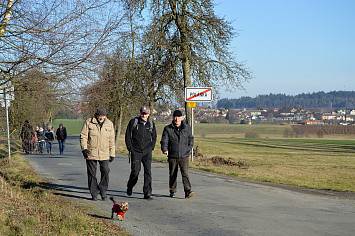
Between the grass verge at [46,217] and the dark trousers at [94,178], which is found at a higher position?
the dark trousers at [94,178]

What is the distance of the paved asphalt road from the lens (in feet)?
23.1

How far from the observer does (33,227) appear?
6672 millimetres

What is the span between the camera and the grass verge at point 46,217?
21.5 ft

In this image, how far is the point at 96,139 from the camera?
982cm

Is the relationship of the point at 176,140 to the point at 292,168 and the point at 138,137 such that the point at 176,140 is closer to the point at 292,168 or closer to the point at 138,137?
the point at 138,137

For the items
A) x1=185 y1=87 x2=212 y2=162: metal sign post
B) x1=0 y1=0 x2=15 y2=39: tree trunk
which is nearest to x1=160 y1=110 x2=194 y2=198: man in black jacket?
x1=0 y1=0 x2=15 y2=39: tree trunk

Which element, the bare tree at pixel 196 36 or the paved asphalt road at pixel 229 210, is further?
the bare tree at pixel 196 36

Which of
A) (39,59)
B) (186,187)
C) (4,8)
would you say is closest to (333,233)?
(186,187)

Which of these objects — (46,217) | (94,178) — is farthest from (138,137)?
(46,217)

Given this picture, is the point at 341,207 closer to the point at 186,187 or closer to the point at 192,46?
the point at 186,187

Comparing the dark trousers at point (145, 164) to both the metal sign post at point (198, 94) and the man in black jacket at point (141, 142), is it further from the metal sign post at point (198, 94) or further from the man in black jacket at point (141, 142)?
the metal sign post at point (198, 94)

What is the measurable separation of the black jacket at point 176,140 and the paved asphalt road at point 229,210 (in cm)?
100

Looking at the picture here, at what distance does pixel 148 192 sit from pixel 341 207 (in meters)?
3.90

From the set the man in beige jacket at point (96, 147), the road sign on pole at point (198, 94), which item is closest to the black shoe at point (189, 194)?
the man in beige jacket at point (96, 147)
